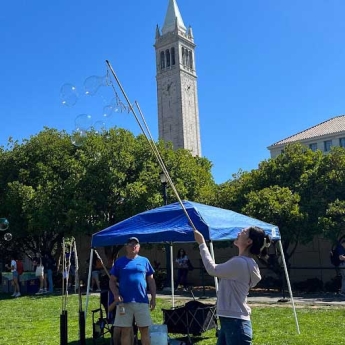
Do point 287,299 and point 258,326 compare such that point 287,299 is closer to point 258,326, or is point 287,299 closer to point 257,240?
point 258,326

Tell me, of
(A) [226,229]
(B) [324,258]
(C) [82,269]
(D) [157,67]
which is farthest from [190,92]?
(A) [226,229]

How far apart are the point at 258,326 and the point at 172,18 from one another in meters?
103

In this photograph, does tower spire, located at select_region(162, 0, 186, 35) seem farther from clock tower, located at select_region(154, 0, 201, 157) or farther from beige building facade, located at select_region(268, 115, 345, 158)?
beige building facade, located at select_region(268, 115, 345, 158)

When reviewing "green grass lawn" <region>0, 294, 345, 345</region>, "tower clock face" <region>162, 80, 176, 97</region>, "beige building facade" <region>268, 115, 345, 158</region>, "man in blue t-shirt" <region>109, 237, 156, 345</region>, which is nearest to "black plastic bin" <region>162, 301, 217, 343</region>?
"green grass lawn" <region>0, 294, 345, 345</region>

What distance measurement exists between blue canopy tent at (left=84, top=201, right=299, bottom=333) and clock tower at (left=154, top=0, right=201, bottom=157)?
89209 mm

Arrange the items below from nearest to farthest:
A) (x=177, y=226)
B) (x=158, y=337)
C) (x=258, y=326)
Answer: (x=158, y=337), (x=177, y=226), (x=258, y=326)

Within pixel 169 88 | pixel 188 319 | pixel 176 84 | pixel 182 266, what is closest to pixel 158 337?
pixel 188 319

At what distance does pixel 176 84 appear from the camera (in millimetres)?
104062

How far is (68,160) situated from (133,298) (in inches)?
749

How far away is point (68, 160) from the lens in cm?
2522

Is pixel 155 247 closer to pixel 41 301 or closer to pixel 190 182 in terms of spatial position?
pixel 190 182

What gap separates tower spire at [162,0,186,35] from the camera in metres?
106

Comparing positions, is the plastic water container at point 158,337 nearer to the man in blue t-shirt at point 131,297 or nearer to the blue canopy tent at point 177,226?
the man in blue t-shirt at point 131,297

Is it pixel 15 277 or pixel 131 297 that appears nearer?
pixel 131 297
